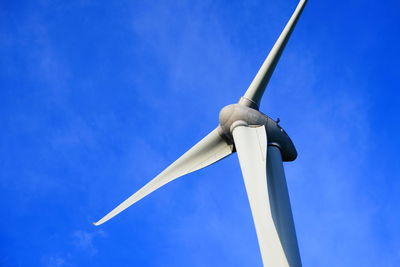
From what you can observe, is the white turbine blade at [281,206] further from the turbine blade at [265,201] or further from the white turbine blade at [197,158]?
the white turbine blade at [197,158]

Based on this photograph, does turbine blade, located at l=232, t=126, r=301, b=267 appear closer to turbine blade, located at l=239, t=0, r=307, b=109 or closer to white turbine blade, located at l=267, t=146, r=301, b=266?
white turbine blade, located at l=267, t=146, r=301, b=266

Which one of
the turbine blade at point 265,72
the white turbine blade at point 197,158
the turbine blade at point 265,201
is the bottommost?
the turbine blade at point 265,201

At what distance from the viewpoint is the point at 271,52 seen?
15.2m

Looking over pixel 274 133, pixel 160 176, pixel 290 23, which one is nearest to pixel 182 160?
pixel 160 176

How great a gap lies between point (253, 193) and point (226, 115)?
431cm

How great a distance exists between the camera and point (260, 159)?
12289mm

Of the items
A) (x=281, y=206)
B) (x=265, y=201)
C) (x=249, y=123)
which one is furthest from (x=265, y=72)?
(x=265, y=201)

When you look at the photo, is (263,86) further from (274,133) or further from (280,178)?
(280,178)

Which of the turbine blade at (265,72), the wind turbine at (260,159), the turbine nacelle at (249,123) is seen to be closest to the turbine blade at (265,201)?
the wind turbine at (260,159)

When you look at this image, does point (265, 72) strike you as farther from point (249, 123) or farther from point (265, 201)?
point (265, 201)

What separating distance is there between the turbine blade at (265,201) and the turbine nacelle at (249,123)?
0.43m

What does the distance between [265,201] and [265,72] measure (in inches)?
246

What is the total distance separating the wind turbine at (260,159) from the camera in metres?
10.3

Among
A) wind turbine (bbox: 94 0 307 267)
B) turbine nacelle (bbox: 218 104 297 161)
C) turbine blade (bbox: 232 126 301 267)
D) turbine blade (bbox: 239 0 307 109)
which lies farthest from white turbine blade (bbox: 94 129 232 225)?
turbine blade (bbox: 239 0 307 109)
